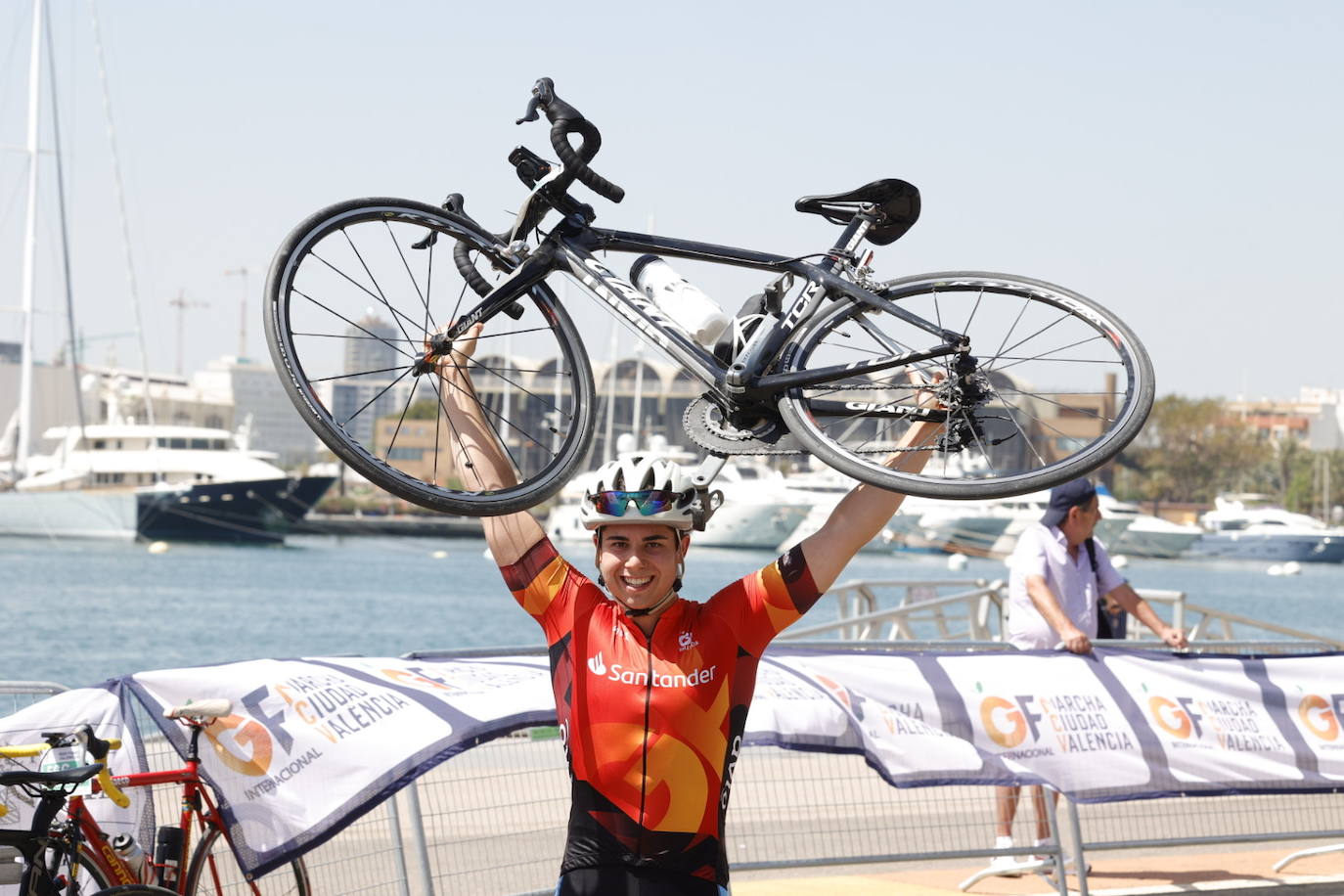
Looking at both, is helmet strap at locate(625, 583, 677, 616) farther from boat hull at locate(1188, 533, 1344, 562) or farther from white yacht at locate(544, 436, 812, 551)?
boat hull at locate(1188, 533, 1344, 562)

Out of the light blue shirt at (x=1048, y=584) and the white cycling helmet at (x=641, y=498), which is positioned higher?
the white cycling helmet at (x=641, y=498)

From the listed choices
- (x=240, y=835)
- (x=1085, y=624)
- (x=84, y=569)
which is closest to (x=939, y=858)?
(x=1085, y=624)

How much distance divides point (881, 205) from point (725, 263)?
18.0 inches

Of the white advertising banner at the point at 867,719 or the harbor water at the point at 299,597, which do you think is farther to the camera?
the harbor water at the point at 299,597

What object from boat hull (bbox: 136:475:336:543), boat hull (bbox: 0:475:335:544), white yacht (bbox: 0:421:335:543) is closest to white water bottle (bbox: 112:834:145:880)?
white yacht (bbox: 0:421:335:543)

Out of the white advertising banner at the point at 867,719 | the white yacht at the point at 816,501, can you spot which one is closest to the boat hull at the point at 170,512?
the white yacht at the point at 816,501

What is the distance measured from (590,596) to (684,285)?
2.89 ft

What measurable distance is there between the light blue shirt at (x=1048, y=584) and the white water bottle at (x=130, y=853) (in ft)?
14.8

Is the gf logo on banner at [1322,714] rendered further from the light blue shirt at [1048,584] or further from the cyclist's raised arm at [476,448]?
the cyclist's raised arm at [476,448]

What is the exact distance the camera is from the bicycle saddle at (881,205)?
4.53m

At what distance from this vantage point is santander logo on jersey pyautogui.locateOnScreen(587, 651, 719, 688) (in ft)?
14.2

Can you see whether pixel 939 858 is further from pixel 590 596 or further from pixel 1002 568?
pixel 1002 568

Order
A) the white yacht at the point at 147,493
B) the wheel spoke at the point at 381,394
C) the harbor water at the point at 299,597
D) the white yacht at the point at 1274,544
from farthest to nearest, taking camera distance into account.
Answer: the white yacht at the point at 1274,544, the white yacht at the point at 147,493, the harbor water at the point at 299,597, the wheel spoke at the point at 381,394

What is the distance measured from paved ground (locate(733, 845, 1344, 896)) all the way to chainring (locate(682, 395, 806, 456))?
3.38 meters
